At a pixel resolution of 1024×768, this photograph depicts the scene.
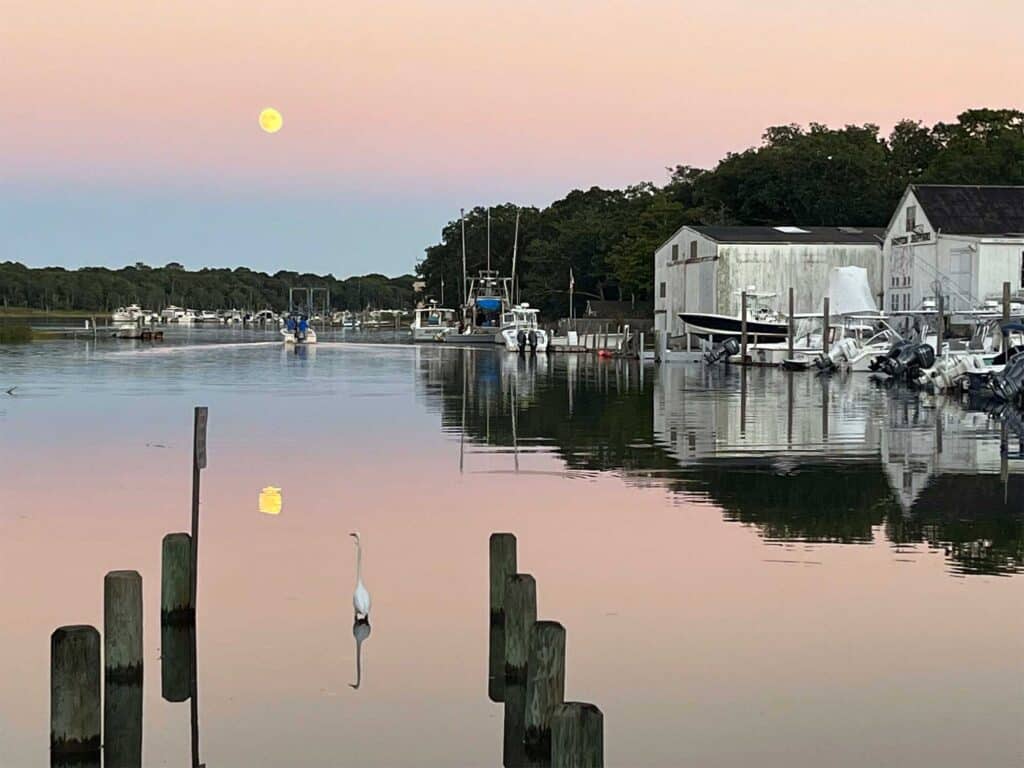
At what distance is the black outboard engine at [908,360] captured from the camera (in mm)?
60469

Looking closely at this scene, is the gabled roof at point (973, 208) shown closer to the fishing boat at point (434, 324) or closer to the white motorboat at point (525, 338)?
the white motorboat at point (525, 338)

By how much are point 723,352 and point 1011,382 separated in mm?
33330

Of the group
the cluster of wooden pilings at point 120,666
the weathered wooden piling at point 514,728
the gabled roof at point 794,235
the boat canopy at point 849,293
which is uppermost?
the gabled roof at point 794,235

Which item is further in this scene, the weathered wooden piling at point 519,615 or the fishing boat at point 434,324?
the fishing boat at point 434,324

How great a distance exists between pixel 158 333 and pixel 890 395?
352 feet

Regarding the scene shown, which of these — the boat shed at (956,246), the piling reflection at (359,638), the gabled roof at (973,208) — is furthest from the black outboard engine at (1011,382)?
the piling reflection at (359,638)

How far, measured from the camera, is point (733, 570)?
19.4 metres

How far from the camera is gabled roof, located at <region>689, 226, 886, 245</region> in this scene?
8688 cm

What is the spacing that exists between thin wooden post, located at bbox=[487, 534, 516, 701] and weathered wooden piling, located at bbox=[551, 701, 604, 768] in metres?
4.70

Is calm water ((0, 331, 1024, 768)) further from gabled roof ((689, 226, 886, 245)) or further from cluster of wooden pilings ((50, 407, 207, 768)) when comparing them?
gabled roof ((689, 226, 886, 245))

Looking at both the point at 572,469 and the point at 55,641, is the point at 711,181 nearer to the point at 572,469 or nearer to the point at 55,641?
the point at 572,469

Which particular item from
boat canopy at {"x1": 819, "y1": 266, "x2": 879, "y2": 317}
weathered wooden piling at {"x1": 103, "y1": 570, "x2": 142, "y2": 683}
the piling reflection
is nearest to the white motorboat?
boat canopy at {"x1": 819, "y1": 266, "x2": 879, "y2": 317}

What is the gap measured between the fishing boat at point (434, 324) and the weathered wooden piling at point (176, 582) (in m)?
124

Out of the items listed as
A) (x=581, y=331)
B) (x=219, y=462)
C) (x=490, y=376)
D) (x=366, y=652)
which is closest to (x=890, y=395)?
(x=490, y=376)
